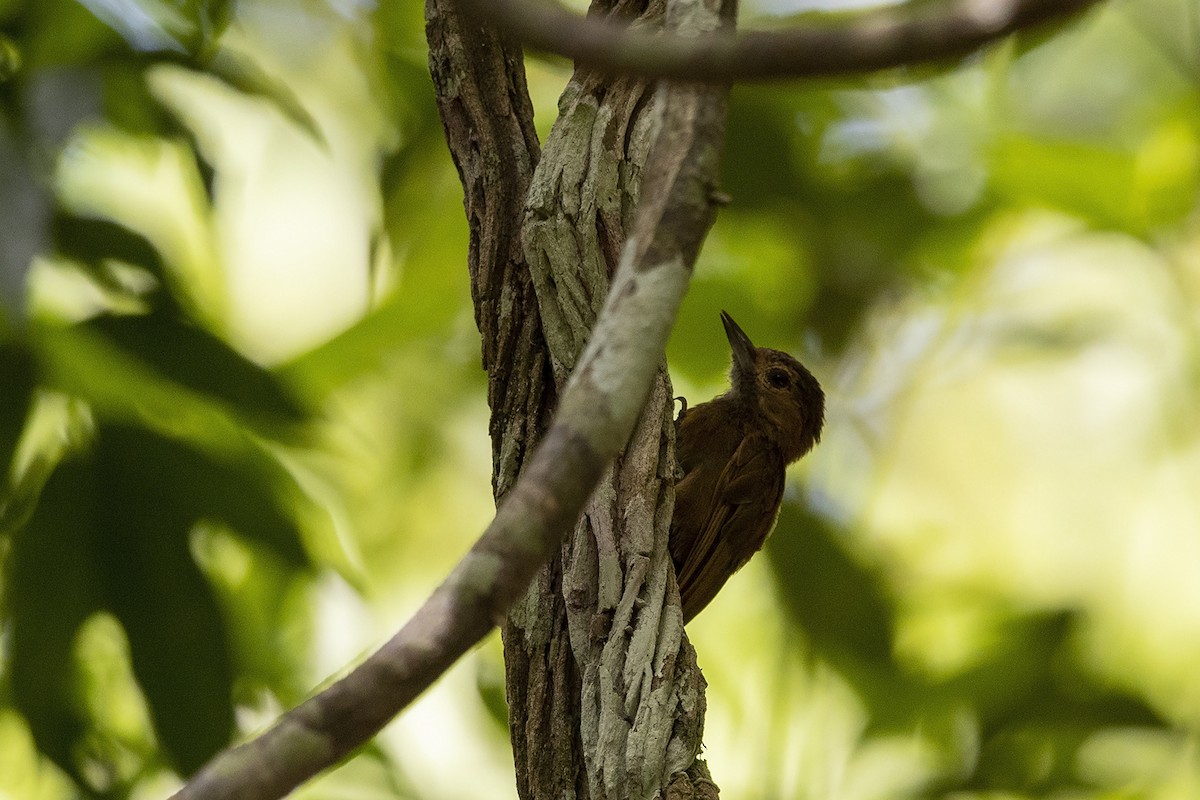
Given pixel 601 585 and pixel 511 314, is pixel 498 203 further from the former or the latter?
pixel 601 585

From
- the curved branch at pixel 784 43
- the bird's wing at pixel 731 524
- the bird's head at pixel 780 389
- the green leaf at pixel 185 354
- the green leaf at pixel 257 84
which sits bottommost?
the curved branch at pixel 784 43

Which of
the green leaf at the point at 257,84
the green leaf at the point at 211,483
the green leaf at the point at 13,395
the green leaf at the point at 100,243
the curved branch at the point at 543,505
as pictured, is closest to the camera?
the curved branch at the point at 543,505

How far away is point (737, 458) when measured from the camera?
4449 mm

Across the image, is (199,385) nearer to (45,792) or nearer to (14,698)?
(14,698)

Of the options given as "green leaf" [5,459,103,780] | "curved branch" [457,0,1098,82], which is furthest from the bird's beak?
"curved branch" [457,0,1098,82]

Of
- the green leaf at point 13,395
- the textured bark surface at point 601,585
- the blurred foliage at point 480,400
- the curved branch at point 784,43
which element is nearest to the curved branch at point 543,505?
the curved branch at point 784,43

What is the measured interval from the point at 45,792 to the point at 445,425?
2364 mm

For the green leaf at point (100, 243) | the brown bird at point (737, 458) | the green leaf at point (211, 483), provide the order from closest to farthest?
1. the green leaf at point (100, 243)
2. the green leaf at point (211, 483)
3. the brown bird at point (737, 458)

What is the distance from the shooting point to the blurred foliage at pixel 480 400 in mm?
3658

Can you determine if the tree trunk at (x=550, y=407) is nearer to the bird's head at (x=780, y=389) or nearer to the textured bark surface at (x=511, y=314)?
the textured bark surface at (x=511, y=314)

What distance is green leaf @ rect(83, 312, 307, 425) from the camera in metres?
3.58

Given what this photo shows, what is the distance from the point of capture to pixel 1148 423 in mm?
6246

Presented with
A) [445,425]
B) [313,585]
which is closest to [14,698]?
[313,585]

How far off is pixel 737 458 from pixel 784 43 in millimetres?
3184
